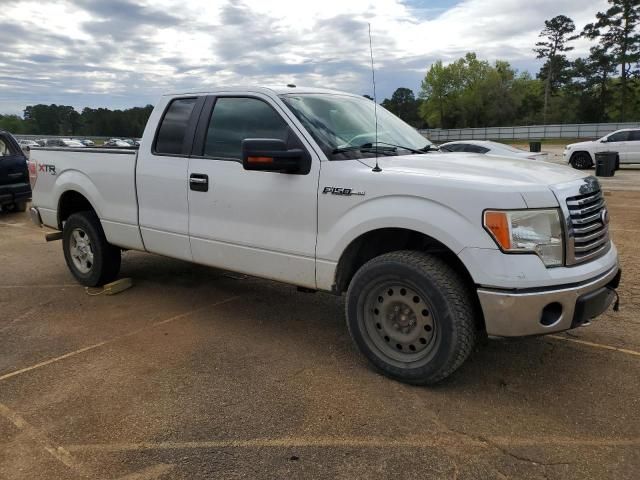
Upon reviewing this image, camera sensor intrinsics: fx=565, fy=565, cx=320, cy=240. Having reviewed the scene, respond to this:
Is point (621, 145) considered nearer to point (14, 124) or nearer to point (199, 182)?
point (199, 182)

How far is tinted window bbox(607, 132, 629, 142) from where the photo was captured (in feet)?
71.7

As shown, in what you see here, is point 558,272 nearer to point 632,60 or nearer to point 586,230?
point 586,230

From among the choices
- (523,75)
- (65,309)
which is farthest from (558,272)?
(523,75)

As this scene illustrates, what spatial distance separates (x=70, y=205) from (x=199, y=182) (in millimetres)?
2430

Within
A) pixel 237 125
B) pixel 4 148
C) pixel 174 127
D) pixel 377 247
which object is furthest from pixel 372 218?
pixel 4 148

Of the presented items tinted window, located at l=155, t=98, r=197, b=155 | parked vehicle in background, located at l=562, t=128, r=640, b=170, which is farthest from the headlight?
parked vehicle in background, located at l=562, t=128, r=640, b=170

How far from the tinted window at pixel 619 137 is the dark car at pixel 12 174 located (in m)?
20.6

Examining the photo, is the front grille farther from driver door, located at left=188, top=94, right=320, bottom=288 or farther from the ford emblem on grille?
driver door, located at left=188, top=94, right=320, bottom=288

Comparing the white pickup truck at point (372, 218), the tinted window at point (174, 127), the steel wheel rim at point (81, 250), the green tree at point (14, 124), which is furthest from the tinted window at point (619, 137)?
the green tree at point (14, 124)

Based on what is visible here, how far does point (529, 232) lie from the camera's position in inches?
124

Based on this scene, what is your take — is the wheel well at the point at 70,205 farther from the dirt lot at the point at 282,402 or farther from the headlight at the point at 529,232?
the headlight at the point at 529,232

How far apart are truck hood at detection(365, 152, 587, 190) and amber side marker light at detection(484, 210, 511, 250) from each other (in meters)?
0.17

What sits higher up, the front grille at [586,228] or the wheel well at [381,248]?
the front grille at [586,228]

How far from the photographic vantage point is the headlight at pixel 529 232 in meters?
3.14
